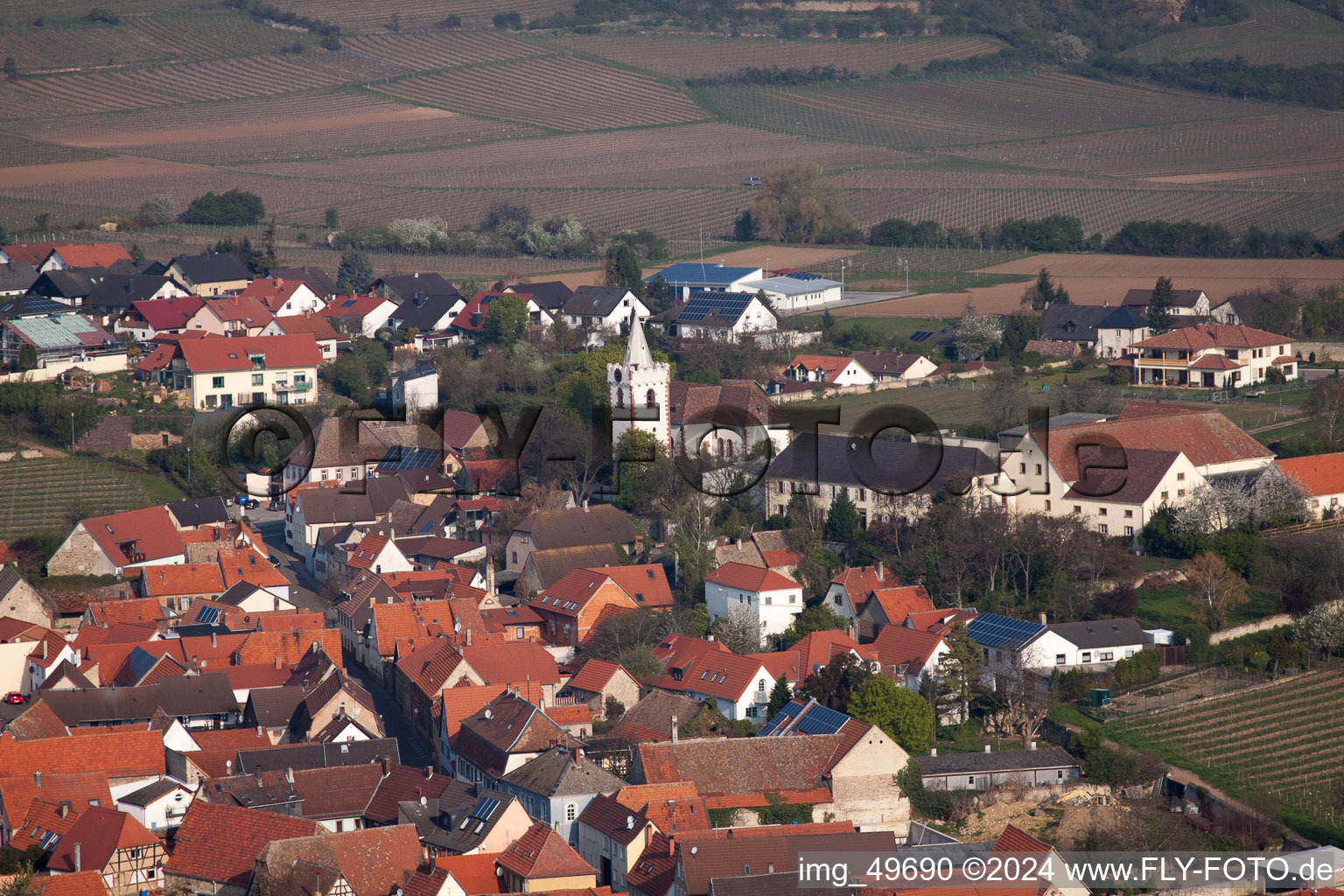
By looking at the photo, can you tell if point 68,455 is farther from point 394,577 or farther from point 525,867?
point 525,867

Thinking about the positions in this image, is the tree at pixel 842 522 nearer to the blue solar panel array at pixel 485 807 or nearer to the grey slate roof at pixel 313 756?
the grey slate roof at pixel 313 756

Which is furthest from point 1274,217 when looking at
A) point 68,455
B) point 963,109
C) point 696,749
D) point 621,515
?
point 696,749

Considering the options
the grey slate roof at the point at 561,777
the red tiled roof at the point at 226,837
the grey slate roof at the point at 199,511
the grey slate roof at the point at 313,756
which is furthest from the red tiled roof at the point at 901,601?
the grey slate roof at the point at 199,511

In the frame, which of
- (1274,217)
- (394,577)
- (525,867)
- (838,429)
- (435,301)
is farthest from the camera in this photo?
(1274,217)

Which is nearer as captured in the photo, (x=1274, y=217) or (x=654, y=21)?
(x=1274, y=217)

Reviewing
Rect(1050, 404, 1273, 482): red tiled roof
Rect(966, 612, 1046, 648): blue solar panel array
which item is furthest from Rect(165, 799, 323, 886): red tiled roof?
Rect(1050, 404, 1273, 482): red tiled roof
